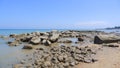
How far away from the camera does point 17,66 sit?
415 inches

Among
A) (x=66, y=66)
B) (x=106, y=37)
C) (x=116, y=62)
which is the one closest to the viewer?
(x=66, y=66)

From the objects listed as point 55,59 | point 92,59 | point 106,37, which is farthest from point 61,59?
point 106,37

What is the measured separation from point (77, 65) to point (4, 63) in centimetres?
412

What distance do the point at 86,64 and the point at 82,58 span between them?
3.80 ft

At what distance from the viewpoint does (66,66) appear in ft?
33.6

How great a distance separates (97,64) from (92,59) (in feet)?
3.28

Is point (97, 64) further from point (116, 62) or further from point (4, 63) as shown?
point (4, 63)

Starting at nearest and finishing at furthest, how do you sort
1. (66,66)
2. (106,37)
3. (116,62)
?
(66,66) < (116,62) < (106,37)

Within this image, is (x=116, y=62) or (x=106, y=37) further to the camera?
(x=106, y=37)

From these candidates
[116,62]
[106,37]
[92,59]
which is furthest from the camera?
[106,37]

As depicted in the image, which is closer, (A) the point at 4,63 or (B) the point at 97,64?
(B) the point at 97,64

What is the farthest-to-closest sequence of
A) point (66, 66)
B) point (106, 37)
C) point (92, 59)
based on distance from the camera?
point (106, 37), point (92, 59), point (66, 66)

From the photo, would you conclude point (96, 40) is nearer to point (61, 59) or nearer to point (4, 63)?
point (61, 59)

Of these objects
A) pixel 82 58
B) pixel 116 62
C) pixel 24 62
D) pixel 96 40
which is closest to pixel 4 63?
pixel 24 62
